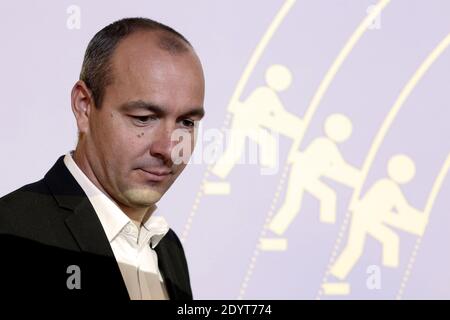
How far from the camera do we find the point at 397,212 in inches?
83.0

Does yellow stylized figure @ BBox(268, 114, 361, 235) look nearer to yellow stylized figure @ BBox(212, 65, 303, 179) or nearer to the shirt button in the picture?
yellow stylized figure @ BBox(212, 65, 303, 179)

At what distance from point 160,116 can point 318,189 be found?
1111mm

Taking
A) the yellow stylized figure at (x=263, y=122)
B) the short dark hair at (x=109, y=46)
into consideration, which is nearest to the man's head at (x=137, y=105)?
the short dark hair at (x=109, y=46)

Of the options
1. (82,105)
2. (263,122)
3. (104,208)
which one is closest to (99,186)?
(104,208)

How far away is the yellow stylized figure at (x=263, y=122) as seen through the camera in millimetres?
1985

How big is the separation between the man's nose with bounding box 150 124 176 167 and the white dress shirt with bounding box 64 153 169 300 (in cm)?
13

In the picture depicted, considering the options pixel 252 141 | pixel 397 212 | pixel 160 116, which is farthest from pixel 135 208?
pixel 397 212

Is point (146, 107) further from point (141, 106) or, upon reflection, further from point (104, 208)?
point (104, 208)

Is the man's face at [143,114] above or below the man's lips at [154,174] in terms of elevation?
above

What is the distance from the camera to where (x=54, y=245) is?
3.30 feet

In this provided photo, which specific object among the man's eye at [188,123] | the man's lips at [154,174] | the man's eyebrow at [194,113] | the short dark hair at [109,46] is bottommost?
the man's lips at [154,174]

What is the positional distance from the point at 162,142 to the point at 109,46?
0.19m

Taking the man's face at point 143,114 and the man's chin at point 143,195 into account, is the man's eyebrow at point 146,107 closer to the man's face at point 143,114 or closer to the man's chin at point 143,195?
the man's face at point 143,114
